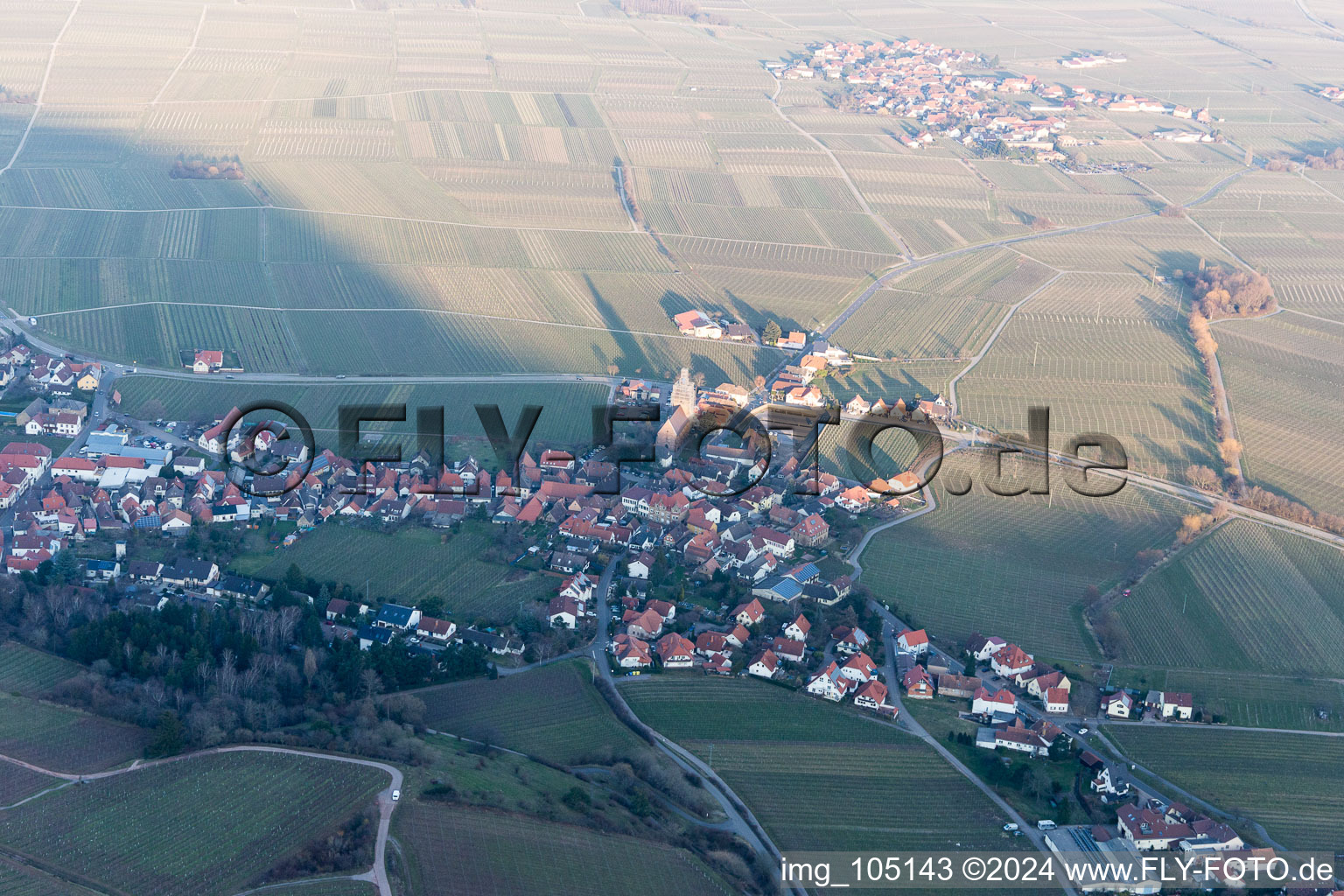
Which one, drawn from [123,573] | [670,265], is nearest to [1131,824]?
[123,573]

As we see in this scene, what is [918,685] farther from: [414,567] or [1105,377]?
[1105,377]

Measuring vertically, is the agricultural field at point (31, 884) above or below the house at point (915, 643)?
below

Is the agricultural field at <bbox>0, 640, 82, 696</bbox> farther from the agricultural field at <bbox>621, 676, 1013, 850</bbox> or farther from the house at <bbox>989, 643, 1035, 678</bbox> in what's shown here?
the house at <bbox>989, 643, 1035, 678</bbox>

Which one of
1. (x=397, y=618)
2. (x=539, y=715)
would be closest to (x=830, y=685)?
(x=539, y=715)

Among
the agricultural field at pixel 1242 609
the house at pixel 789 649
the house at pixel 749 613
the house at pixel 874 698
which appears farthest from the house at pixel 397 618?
the agricultural field at pixel 1242 609

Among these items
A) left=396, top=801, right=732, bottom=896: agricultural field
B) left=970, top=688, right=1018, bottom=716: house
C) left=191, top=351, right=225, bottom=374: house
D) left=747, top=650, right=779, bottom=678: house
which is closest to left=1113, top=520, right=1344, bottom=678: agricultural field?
left=970, top=688, right=1018, bottom=716: house

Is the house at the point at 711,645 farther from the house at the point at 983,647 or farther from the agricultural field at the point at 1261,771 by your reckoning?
the agricultural field at the point at 1261,771

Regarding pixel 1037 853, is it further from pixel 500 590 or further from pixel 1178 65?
pixel 1178 65
